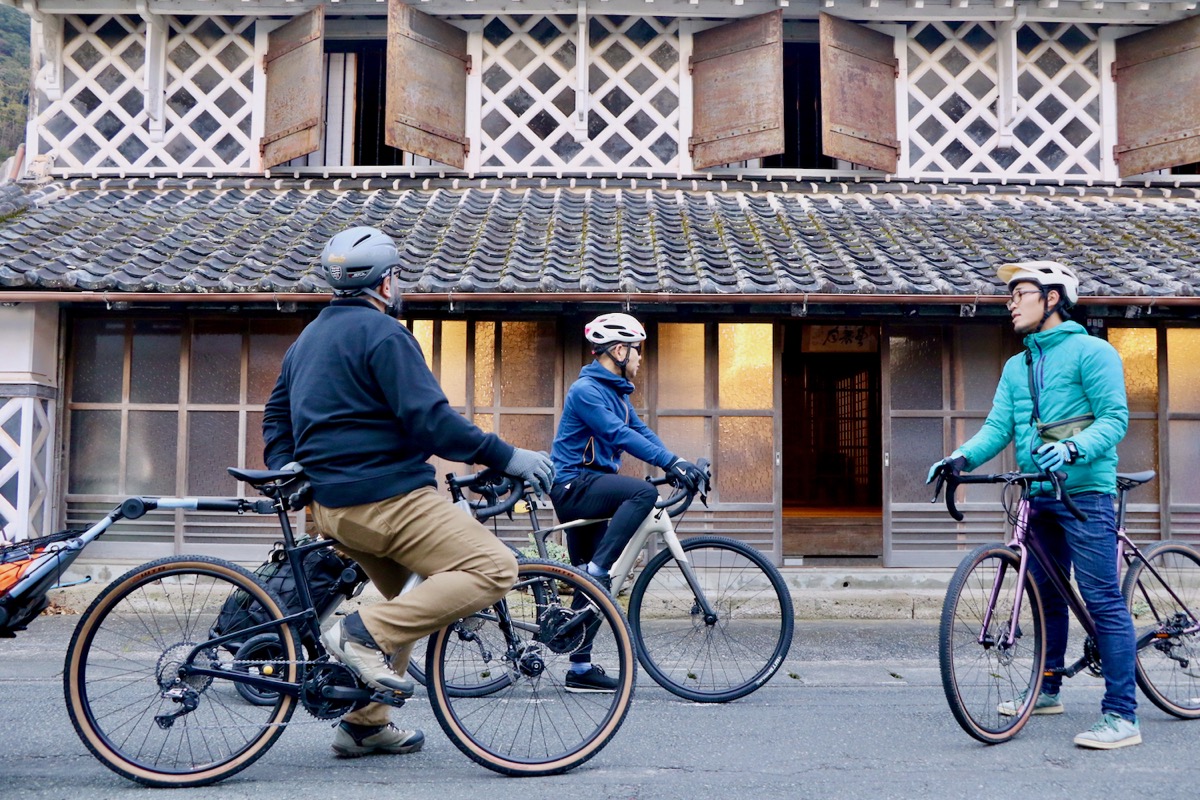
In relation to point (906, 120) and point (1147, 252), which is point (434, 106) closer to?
point (906, 120)

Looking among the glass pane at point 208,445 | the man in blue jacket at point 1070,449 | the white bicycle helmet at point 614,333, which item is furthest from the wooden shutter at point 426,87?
the man in blue jacket at point 1070,449

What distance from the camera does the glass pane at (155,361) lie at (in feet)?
27.4

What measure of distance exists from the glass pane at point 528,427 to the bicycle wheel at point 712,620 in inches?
141

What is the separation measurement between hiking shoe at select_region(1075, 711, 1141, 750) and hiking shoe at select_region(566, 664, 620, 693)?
6.08 feet

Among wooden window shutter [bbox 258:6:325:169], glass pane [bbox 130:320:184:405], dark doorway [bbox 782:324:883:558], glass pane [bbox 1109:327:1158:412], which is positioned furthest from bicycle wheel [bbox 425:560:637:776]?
dark doorway [bbox 782:324:883:558]

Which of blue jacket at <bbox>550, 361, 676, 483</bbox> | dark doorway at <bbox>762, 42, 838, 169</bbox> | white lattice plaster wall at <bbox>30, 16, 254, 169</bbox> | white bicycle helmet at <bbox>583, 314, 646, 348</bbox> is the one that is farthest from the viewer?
dark doorway at <bbox>762, 42, 838, 169</bbox>

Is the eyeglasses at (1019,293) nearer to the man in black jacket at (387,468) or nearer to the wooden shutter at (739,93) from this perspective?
the man in black jacket at (387,468)

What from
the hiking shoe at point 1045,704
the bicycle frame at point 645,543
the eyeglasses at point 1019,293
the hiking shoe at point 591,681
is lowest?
the hiking shoe at point 1045,704

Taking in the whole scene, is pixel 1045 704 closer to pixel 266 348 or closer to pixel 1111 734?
pixel 1111 734

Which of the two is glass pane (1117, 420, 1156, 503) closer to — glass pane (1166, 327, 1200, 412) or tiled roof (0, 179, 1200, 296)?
glass pane (1166, 327, 1200, 412)

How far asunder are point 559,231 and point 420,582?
550 centimetres

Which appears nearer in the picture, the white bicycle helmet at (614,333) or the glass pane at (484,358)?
the white bicycle helmet at (614,333)

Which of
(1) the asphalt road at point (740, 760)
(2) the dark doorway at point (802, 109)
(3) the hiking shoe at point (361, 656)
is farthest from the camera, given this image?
(2) the dark doorway at point (802, 109)

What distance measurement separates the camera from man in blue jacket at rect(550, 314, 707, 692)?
4738 millimetres
